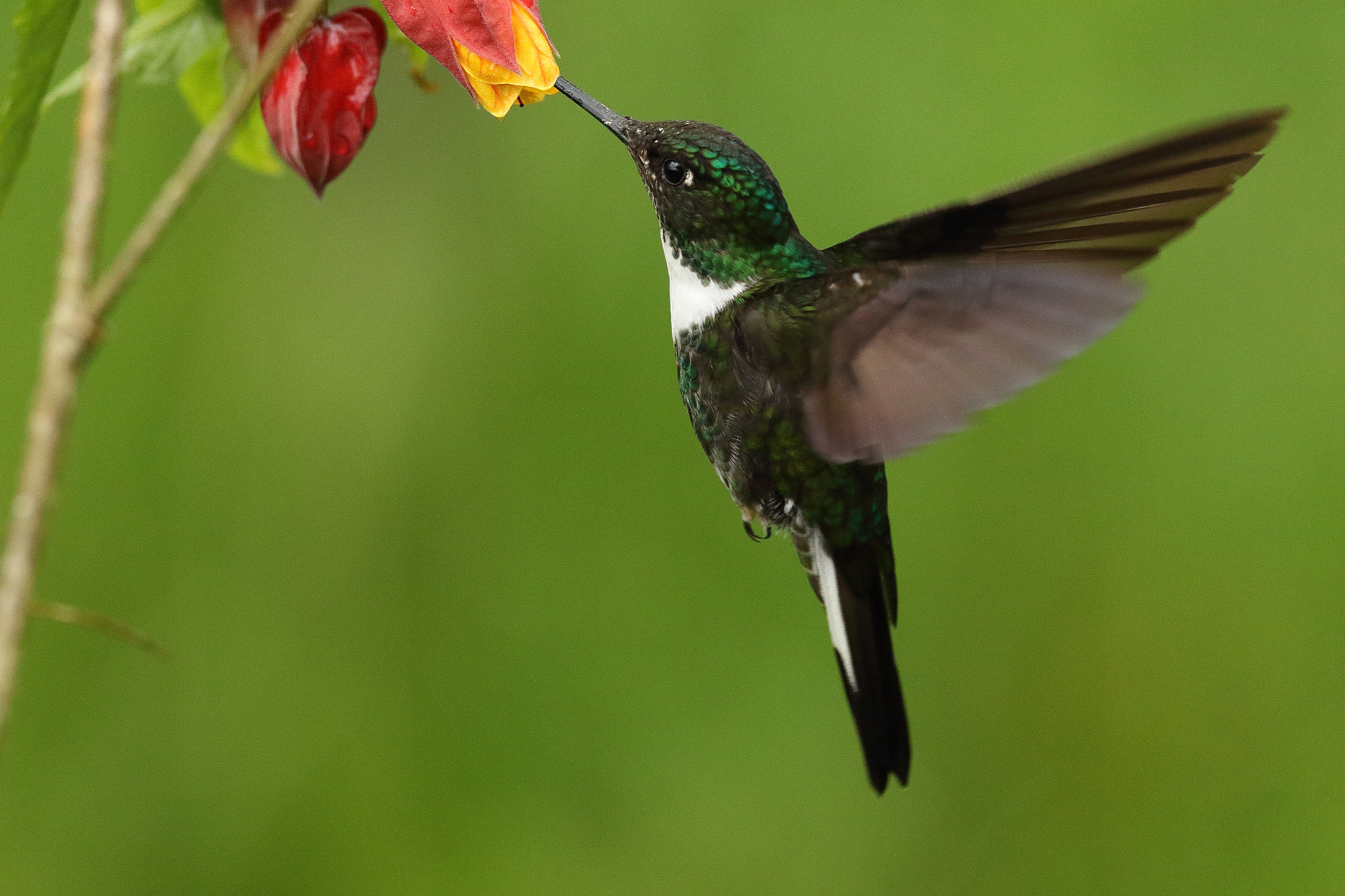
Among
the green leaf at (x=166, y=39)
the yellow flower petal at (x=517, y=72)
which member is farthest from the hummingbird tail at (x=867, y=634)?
the green leaf at (x=166, y=39)

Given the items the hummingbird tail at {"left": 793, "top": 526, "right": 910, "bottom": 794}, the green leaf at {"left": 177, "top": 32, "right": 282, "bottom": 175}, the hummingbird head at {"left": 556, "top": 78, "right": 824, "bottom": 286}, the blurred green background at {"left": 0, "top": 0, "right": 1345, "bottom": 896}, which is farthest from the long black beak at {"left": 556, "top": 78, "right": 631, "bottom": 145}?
the blurred green background at {"left": 0, "top": 0, "right": 1345, "bottom": 896}

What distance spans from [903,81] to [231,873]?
1417 mm

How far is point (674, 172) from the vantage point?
911mm

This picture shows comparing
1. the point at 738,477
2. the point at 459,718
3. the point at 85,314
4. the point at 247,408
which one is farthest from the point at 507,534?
the point at 85,314

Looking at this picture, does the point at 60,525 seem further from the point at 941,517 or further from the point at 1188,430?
the point at 1188,430

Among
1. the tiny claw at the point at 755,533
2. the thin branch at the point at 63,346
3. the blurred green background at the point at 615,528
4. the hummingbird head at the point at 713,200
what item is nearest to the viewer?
the thin branch at the point at 63,346

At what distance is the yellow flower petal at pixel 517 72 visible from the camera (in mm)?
763

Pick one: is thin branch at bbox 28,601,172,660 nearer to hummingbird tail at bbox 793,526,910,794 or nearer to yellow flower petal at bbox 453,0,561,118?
yellow flower petal at bbox 453,0,561,118

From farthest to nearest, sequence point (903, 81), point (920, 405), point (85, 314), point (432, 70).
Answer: point (903, 81)
point (432, 70)
point (920, 405)
point (85, 314)

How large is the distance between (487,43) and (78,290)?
1.04 feet

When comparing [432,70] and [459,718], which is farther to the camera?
[459,718]

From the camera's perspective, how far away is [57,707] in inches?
61.3

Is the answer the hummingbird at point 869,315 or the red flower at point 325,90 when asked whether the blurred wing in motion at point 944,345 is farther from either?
→ the red flower at point 325,90

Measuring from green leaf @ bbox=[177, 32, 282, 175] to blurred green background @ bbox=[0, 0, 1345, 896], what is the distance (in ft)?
2.56
